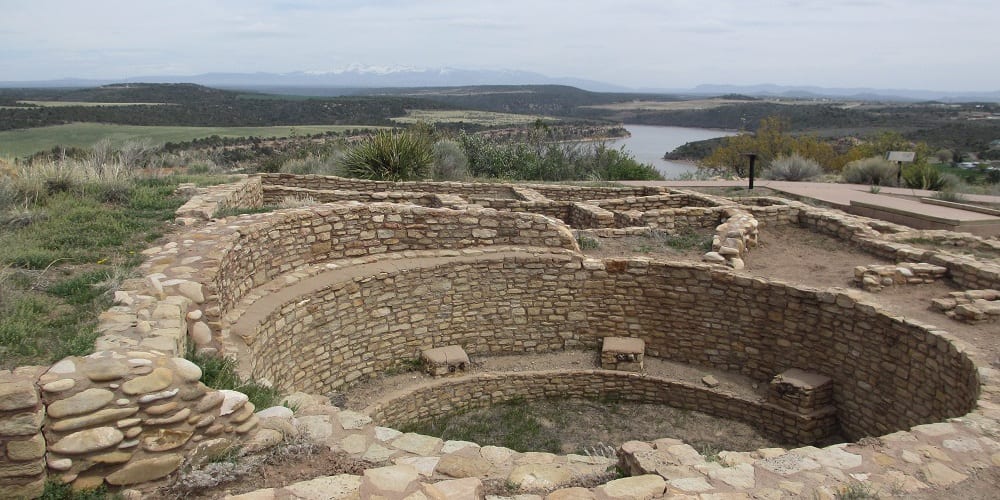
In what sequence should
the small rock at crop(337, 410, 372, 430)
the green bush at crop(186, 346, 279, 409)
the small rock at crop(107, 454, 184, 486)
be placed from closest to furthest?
the small rock at crop(107, 454, 184, 486) → the small rock at crop(337, 410, 372, 430) → the green bush at crop(186, 346, 279, 409)

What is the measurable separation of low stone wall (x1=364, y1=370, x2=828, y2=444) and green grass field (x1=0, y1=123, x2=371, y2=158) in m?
17.6

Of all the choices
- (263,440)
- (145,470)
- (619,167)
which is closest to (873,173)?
(619,167)

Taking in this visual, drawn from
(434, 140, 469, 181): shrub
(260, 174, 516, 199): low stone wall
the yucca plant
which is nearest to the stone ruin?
(260, 174, 516, 199): low stone wall

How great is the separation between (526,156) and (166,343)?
15.5 meters

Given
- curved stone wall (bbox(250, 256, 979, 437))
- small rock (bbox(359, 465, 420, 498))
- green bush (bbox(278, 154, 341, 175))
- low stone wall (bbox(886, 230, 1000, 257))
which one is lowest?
curved stone wall (bbox(250, 256, 979, 437))

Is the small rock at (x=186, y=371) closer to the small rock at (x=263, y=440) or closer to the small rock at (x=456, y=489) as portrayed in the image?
the small rock at (x=263, y=440)

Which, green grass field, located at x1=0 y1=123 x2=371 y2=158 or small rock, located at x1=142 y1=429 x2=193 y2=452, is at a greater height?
green grass field, located at x1=0 y1=123 x2=371 y2=158

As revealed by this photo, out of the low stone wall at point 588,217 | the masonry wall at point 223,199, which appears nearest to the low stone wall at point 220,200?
the masonry wall at point 223,199

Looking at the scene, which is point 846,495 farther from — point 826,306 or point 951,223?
point 951,223

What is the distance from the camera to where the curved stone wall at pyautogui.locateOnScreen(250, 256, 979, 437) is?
20.2 ft

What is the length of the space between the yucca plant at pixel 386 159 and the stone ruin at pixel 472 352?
126 inches

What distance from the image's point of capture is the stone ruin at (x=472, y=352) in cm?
318

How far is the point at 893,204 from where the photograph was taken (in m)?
11.8

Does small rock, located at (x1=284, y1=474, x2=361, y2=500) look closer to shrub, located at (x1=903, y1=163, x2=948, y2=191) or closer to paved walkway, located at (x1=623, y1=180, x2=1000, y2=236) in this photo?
paved walkway, located at (x1=623, y1=180, x2=1000, y2=236)
